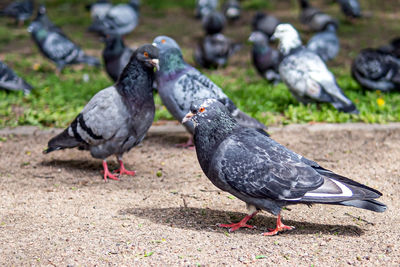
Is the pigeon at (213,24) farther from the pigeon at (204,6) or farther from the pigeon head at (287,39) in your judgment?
the pigeon head at (287,39)

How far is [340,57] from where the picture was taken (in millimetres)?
10336

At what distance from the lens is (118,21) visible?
40.0 feet

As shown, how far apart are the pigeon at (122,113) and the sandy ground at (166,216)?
375 millimetres

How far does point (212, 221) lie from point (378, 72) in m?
4.82

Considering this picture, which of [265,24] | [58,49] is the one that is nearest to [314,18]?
[265,24]

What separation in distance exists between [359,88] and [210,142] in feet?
16.8

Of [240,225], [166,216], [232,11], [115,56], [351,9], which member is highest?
[351,9]

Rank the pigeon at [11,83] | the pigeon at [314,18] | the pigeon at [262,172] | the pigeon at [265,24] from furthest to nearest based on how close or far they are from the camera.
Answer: the pigeon at [265,24], the pigeon at [314,18], the pigeon at [11,83], the pigeon at [262,172]

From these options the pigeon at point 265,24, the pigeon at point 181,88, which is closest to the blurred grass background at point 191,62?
the pigeon at point 265,24

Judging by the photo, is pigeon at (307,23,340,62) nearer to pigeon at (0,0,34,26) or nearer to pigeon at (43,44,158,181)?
pigeon at (43,44,158,181)

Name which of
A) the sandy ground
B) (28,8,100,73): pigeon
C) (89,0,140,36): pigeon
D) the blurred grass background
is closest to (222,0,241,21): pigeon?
the blurred grass background

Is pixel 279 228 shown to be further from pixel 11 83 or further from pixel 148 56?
pixel 11 83

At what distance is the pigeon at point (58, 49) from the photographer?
30.0 feet

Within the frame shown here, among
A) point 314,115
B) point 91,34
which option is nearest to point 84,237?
point 314,115
